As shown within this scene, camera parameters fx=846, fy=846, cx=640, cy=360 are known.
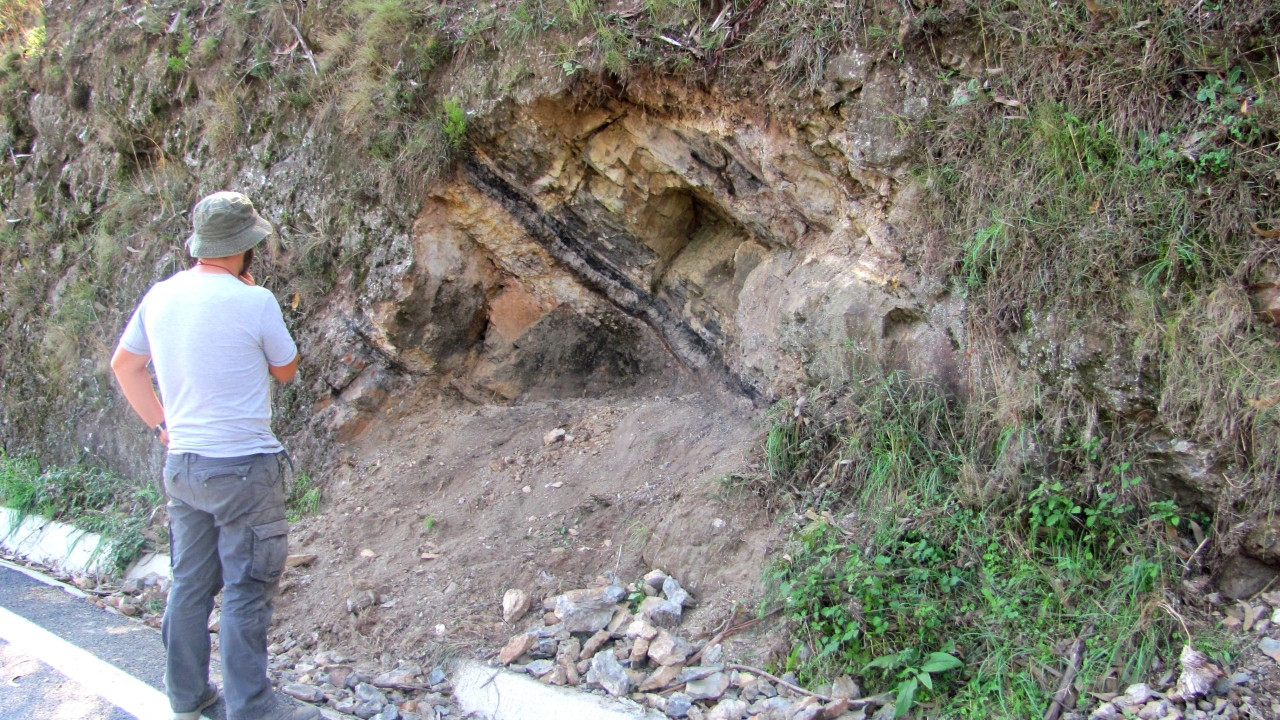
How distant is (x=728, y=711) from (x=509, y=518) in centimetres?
193

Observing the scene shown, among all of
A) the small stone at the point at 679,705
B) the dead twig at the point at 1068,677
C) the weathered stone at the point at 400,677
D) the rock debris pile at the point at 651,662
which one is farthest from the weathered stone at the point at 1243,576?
the weathered stone at the point at 400,677

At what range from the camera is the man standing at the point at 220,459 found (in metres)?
2.91

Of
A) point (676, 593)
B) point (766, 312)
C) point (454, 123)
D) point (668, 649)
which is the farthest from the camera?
point (454, 123)

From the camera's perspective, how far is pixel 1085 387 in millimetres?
3275

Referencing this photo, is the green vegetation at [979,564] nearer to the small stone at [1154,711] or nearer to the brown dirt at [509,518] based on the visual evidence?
the small stone at [1154,711]

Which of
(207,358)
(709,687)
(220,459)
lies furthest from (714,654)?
(207,358)

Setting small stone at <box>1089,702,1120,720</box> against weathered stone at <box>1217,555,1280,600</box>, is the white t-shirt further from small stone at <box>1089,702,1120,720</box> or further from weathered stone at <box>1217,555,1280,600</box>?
weathered stone at <box>1217,555,1280,600</box>

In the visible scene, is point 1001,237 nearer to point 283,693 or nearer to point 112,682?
point 283,693

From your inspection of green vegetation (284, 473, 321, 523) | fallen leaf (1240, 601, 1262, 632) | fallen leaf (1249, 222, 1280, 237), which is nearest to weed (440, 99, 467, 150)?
green vegetation (284, 473, 321, 523)

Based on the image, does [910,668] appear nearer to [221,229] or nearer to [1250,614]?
[1250,614]

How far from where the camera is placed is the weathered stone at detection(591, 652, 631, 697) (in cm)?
321

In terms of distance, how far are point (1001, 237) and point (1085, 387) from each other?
0.70 metres

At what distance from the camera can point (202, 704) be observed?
3.08m

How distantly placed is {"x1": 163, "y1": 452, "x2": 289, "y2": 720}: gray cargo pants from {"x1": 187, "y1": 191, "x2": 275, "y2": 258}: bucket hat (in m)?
0.74
